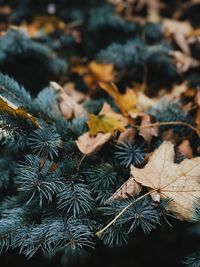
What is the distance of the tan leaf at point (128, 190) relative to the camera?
99 cm

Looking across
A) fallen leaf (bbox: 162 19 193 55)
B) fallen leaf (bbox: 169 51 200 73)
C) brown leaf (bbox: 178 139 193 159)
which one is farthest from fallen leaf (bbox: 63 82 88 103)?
brown leaf (bbox: 178 139 193 159)

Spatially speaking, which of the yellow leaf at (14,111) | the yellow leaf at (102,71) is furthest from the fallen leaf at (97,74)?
the yellow leaf at (14,111)

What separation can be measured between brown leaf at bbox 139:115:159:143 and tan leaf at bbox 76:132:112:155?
5.2 inches

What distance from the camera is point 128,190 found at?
995 mm

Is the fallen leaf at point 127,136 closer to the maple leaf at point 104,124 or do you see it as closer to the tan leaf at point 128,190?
the maple leaf at point 104,124

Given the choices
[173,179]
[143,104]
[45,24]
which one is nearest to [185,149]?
[173,179]

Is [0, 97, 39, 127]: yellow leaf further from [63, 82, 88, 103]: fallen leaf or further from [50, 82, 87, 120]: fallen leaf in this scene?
[63, 82, 88, 103]: fallen leaf

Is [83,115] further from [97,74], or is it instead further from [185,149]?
[97,74]

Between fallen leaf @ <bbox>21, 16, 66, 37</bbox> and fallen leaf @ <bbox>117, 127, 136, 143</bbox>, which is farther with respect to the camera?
fallen leaf @ <bbox>21, 16, 66, 37</bbox>

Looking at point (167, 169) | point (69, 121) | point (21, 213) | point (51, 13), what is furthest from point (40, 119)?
point (51, 13)

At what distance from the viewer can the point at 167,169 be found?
3.38 ft

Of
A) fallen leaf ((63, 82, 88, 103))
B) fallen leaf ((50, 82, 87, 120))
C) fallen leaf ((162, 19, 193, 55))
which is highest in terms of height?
fallen leaf ((162, 19, 193, 55))

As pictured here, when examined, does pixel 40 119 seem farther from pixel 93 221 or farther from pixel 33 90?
pixel 33 90

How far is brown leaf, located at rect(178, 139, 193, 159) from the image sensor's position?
1243mm
